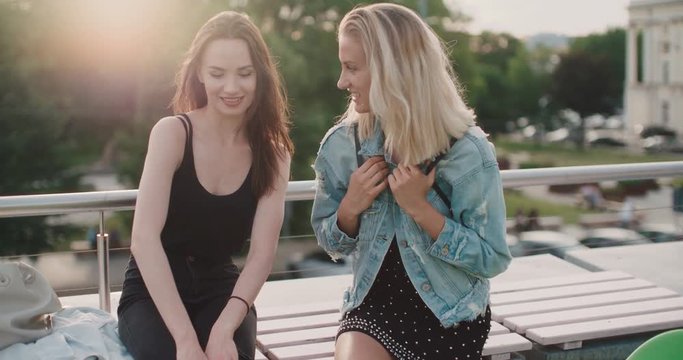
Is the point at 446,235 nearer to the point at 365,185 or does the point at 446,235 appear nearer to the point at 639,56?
the point at 365,185

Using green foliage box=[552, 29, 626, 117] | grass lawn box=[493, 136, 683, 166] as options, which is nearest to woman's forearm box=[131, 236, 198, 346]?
grass lawn box=[493, 136, 683, 166]

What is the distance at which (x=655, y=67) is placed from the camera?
90062mm

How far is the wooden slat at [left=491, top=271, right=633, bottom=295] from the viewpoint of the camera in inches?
178

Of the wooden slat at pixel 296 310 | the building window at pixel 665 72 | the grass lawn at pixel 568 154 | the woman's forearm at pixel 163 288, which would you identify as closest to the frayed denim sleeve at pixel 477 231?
the woman's forearm at pixel 163 288

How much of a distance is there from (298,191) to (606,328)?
149cm

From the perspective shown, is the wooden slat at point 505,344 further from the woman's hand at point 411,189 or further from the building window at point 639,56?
the building window at point 639,56

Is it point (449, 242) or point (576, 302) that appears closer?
point (449, 242)

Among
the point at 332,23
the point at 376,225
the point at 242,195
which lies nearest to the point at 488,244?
the point at 376,225

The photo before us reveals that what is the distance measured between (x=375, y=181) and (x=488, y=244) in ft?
1.42

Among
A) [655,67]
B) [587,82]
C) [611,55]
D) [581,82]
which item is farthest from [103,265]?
[611,55]

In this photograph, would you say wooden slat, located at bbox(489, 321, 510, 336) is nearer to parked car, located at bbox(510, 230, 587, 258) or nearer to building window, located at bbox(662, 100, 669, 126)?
parked car, located at bbox(510, 230, 587, 258)

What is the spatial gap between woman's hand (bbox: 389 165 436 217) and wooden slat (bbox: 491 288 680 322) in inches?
50.8

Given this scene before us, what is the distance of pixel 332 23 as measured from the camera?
1145 inches

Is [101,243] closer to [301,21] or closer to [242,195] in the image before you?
[242,195]
